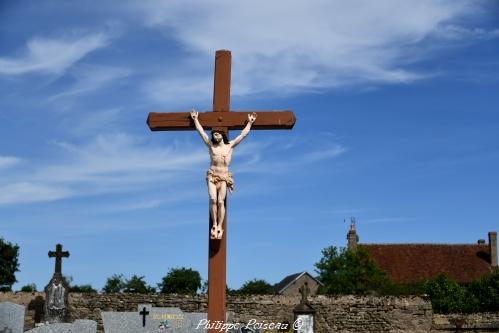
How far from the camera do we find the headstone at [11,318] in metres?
15.7

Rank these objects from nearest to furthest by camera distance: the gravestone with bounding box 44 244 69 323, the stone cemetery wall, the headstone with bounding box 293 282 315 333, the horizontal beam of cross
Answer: the horizontal beam of cross
the headstone with bounding box 293 282 315 333
the gravestone with bounding box 44 244 69 323
the stone cemetery wall

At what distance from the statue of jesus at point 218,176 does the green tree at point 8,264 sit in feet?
142

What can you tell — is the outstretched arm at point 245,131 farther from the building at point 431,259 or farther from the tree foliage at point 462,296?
the building at point 431,259

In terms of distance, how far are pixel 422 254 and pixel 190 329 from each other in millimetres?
39536

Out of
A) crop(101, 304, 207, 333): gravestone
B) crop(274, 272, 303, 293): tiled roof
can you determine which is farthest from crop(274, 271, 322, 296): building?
crop(101, 304, 207, 333): gravestone

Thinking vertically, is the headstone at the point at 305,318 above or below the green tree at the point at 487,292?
below

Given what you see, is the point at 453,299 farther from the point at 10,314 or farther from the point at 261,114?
the point at 261,114

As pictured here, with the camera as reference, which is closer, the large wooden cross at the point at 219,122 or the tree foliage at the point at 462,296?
the large wooden cross at the point at 219,122

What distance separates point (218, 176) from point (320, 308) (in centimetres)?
1881

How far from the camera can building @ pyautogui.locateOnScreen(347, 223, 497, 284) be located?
4862 cm

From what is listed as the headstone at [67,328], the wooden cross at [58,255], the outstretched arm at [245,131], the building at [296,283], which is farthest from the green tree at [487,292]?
the outstretched arm at [245,131]

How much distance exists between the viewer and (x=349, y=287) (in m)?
38.8

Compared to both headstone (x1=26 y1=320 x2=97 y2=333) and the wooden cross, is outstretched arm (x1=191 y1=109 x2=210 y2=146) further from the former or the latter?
the wooden cross

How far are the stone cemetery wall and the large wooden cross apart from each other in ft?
58.5
